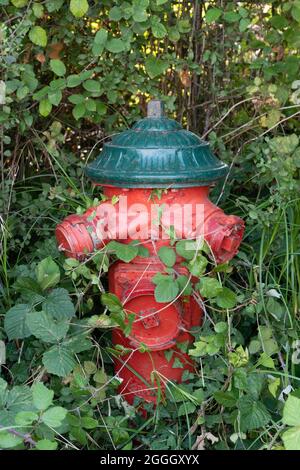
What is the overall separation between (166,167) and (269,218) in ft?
1.74

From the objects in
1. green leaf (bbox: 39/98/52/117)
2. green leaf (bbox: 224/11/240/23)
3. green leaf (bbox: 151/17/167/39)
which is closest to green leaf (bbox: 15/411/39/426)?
green leaf (bbox: 39/98/52/117)

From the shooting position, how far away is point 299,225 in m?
2.58

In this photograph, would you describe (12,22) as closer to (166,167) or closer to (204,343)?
(166,167)

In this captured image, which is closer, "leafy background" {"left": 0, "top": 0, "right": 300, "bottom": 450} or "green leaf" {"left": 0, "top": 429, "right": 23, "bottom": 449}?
"green leaf" {"left": 0, "top": 429, "right": 23, "bottom": 449}

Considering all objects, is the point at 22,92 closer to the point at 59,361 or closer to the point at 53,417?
the point at 59,361

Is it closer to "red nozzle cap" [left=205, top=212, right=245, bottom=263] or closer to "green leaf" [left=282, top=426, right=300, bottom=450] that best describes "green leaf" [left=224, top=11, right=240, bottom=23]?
"red nozzle cap" [left=205, top=212, right=245, bottom=263]

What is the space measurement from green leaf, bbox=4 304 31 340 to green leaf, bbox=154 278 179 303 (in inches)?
18.1

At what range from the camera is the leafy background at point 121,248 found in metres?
2.06

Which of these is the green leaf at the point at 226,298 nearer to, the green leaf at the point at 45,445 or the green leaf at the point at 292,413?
the green leaf at the point at 292,413

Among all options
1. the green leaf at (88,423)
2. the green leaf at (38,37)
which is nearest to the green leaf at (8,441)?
the green leaf at (88,423)

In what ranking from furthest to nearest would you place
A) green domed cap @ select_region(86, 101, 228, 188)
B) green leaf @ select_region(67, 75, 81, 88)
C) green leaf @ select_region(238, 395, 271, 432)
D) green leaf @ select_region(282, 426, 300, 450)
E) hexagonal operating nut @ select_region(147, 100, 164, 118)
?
1. green leaf @ select_region(67, 75, 81, 88)
2. hexagonal operating nut @ select_region(147, 100, 164, 118)
3. green domed cap @ select_region(86, 101, 228, 188)
4. green leaf @ select_region(238, 395, 271, 432)
5. green leaf @ select_region(282, 426, 300, 450)

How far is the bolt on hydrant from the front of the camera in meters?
2.24

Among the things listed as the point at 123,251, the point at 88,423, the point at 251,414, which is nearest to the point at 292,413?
the point at 251,414

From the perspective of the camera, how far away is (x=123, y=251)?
216cm
